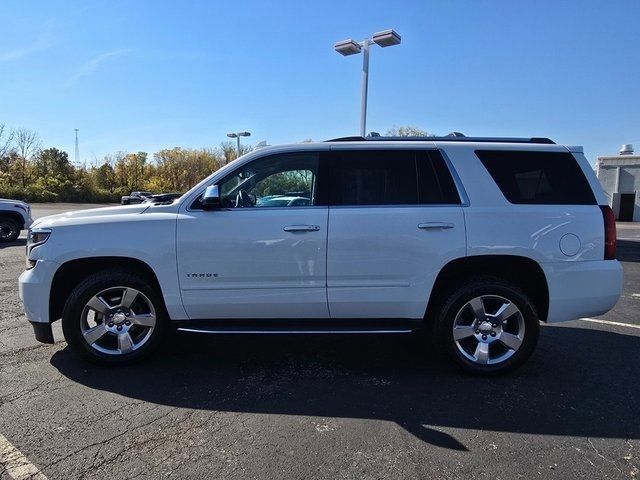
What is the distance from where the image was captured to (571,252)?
4066 mm

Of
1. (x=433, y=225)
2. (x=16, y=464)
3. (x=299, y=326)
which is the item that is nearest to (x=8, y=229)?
(x=299, y=326)

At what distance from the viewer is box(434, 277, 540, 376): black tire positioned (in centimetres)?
406

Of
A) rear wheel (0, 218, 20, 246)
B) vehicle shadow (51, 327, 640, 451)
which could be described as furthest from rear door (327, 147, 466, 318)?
rear wheel (0, 218, 20, 246)

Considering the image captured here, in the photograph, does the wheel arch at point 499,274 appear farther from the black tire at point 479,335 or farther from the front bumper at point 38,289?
the front bumper at point 38,289

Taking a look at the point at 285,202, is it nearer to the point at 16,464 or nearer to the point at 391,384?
the point at 391,384

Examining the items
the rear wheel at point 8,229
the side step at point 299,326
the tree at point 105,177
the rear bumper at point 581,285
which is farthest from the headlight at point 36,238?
the tree at point 105,177

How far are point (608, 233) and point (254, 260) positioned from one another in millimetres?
2985

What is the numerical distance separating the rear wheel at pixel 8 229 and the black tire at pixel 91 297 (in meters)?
11.8

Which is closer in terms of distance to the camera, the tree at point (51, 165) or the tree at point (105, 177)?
the tree at point (51, 165)

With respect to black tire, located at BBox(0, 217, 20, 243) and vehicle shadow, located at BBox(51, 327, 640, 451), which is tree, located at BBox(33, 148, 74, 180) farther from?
vehicle shadow, located at BBox(51, 327, 640, 451)

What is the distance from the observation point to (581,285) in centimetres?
408

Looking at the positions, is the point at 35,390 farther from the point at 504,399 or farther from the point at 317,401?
the point at 504,399

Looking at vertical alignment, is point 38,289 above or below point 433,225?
below

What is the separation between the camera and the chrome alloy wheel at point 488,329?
4.09 meters
